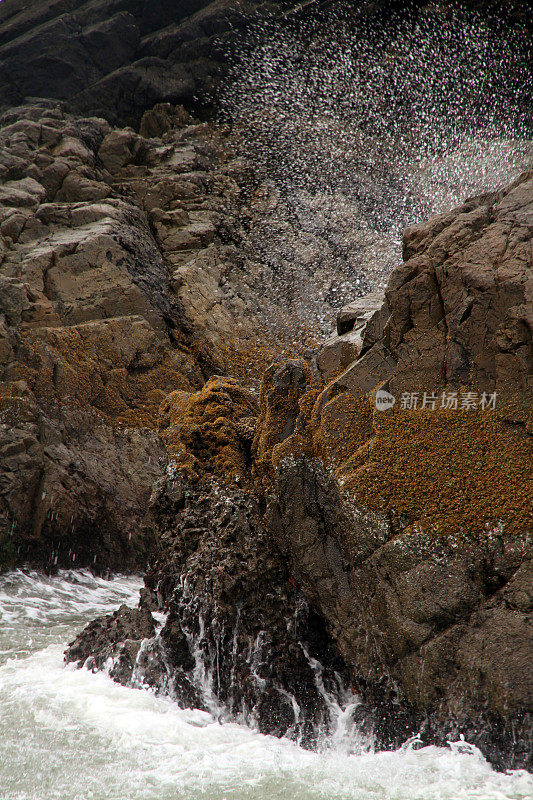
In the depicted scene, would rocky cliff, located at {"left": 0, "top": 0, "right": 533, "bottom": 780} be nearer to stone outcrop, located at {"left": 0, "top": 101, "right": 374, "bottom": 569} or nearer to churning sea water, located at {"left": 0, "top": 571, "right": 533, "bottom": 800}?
stone outcrop, located at {"left": 0, "top": 101, "right": 374, "bottom": 569}

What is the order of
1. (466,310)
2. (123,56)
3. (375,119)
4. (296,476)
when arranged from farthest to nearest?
(123,56) → (375,119) → (296,476) → (466,310)

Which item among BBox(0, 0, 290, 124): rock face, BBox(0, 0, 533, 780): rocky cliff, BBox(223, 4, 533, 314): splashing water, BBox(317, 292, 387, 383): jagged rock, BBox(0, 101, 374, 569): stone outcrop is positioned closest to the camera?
BBox(0, 0, 533, 780): rocky cliff

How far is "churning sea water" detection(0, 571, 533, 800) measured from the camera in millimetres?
4141

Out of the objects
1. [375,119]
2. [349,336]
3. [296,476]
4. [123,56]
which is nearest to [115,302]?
[349,336]

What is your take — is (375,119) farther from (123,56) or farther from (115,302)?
(115,302)

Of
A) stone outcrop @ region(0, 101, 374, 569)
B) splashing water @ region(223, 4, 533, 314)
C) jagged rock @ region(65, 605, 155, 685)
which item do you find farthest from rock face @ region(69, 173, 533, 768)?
splashing water @ region(223, 4, 533, 314)

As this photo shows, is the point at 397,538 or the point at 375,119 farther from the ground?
the point at 375,119

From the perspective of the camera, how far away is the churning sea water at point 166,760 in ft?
13.6

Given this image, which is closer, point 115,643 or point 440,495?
point 440,495

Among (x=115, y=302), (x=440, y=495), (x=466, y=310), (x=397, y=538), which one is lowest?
(x=397, y=538)

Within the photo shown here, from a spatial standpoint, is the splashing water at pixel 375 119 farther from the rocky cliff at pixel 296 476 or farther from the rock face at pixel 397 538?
the rock face at pixel 397 538

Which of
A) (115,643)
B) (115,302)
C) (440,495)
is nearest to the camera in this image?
(440,495)

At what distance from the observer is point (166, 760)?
15.3ft

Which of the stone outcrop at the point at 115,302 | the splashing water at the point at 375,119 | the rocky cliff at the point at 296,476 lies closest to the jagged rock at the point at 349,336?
the rocky cliff at the point at 296,476
